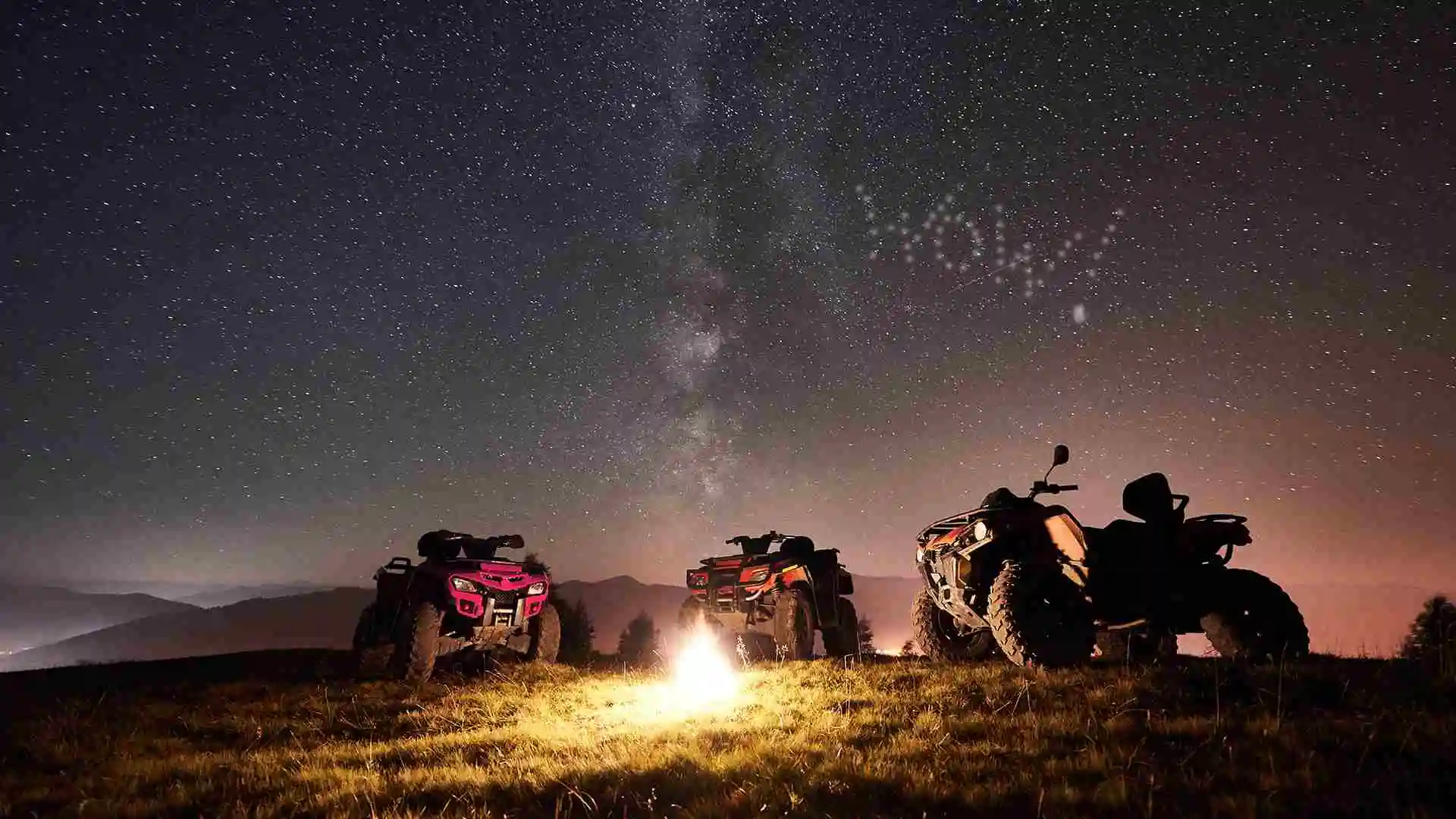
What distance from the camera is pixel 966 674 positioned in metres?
8.27

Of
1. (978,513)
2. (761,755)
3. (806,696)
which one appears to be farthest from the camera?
(978,513)

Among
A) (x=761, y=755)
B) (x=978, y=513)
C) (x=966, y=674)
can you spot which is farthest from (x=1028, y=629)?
(x=761, y=755)

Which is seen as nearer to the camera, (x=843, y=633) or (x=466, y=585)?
(x=466, y=585)

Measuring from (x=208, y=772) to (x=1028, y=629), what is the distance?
25.5 feet

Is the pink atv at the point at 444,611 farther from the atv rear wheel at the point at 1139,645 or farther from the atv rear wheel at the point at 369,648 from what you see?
the atv rear wheel at the point at 1139,645

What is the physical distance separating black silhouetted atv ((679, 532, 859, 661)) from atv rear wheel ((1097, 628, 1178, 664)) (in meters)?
4.17

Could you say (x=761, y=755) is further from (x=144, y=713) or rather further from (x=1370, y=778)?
(x=144, y=713)

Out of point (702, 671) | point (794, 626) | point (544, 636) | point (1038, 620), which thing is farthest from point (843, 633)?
point (1038, 620)

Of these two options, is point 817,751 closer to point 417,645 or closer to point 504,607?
point 417,645

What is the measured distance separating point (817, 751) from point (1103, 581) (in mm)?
5322

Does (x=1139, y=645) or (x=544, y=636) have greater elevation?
(x=1139, y=645)

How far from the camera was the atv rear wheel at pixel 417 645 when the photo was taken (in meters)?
10.9

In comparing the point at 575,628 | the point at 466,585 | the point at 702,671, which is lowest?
the point at 575,628

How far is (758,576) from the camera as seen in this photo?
1409 cm
